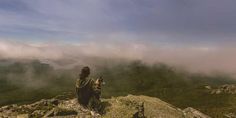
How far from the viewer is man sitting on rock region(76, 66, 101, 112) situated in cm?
4028

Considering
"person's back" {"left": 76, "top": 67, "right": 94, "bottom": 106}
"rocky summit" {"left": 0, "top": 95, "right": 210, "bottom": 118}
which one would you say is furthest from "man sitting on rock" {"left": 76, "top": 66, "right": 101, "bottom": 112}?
"rocky summit" {"left": 0, "top": 95, "right": 210, "bottom": 118}

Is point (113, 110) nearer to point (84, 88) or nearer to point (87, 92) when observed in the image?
point (87, 92)

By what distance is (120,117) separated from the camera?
39.4 meters

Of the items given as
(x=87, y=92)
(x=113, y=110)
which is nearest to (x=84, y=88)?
(x=87, y=92)

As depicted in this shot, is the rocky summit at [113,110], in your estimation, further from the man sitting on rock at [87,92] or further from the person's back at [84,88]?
the person's back at [84,88]

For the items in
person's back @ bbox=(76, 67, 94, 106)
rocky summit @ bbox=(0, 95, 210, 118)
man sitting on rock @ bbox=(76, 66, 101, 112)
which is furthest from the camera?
person's back @ bbox=(76, 67, 94, 106)

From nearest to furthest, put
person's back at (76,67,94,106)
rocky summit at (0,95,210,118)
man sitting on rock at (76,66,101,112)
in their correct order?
rocky summit at (0,95,210,118)
man sitting on rock at (76,66,101,112)
person's back at (76,67,94,106)

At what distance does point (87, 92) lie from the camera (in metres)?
41.0

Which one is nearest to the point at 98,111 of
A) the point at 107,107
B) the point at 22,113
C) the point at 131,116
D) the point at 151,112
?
the point at 107,107

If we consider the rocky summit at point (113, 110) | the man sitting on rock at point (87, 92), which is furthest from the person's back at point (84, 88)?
the rocky summit at point (113, 110)

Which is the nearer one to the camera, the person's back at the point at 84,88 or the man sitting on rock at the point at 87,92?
the man sitting on rock at the point at 87,92

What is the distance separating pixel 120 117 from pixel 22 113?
1466 cm

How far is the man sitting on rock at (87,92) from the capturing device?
132 ft

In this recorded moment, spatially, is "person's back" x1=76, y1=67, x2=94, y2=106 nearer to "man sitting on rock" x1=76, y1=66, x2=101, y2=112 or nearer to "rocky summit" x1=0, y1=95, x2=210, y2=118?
"man sitting on rock" x1=76, y1=66, x2=101, y2=112
